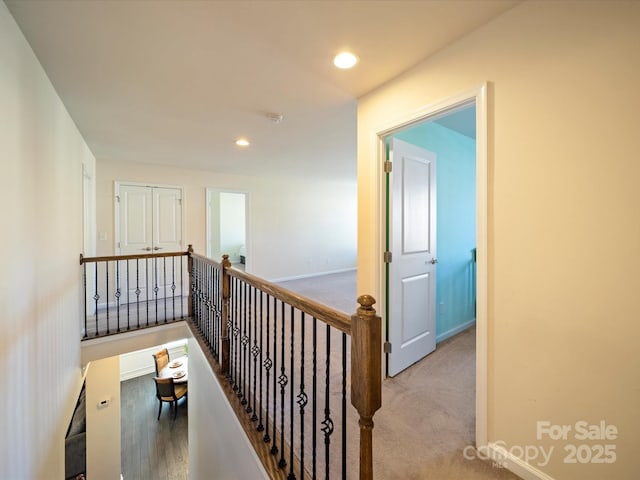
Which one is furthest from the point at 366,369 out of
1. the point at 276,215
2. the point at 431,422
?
the point at 276,215

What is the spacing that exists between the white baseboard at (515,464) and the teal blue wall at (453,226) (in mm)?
1500

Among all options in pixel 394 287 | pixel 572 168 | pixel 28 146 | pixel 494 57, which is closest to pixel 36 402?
pixel 28 146

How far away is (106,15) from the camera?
1.34m

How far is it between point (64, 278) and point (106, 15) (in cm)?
216

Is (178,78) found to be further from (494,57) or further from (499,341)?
(499,341)

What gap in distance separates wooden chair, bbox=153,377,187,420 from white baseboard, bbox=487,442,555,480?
6.01 m

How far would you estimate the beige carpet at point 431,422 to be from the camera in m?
1.39

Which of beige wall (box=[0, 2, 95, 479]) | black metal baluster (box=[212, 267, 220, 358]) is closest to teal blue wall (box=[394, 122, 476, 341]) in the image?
black metal baluster (box=[212, 267, 220, 358])

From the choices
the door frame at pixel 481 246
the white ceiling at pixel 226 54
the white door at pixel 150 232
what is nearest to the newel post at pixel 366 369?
the door frame at pixel 481 246

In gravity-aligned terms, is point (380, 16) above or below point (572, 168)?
above

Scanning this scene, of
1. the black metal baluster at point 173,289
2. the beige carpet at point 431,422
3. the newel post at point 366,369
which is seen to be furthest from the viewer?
the black metal baluster at point 173,289

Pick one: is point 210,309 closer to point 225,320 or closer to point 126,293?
point 225,320

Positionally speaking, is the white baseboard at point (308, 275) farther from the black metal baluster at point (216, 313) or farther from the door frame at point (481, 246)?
the door frame at point (481, 246)

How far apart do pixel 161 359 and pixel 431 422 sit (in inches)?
259
